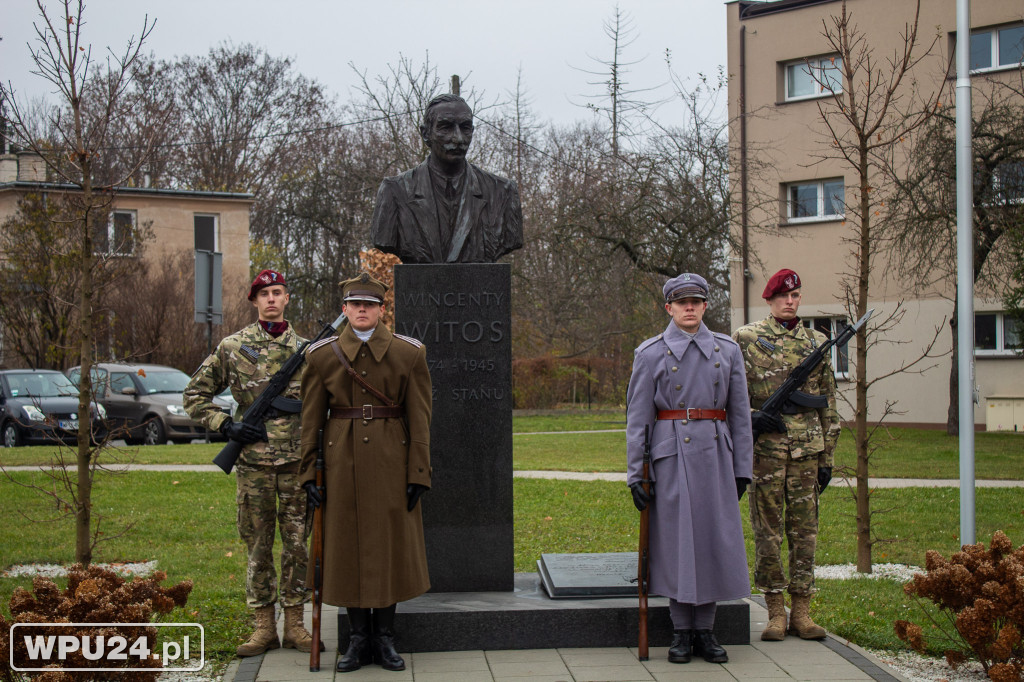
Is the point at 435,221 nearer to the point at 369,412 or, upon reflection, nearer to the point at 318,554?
the point at 369,412

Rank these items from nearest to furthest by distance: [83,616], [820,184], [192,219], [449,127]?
[83,616]
[449,127]
[820,184]
[192,219]

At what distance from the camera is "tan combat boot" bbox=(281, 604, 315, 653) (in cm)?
637

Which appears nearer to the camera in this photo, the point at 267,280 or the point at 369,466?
the point at 369,466

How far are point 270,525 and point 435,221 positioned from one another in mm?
2421

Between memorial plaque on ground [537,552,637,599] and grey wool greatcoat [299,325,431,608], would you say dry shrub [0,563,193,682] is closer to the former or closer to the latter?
grey wool greatcoat [299,325,431,608]

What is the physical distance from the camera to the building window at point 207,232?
116 ft

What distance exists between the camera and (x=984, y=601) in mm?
5520

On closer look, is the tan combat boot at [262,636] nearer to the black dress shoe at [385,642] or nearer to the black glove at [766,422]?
the black dress shoe at [385,642]

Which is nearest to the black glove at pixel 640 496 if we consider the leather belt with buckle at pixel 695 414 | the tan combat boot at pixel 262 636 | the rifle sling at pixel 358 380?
the leather belt with buckle at pixel 695 414

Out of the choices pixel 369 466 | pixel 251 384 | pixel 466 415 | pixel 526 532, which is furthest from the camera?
pixel 526 532

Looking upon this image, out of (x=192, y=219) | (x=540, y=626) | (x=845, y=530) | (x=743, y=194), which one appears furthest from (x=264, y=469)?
(x=192, y=219)

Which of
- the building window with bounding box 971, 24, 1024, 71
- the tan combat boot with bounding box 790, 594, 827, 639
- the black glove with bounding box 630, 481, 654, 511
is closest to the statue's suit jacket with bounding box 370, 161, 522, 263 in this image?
the black glove with bounding box 630, 481, 654, 511

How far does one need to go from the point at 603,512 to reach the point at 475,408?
5.50 meters

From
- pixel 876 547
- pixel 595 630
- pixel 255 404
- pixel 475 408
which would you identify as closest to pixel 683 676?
pixel 595 630
